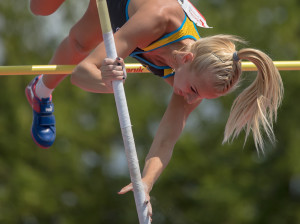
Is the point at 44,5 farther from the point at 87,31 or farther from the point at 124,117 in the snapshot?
the point at 124,117

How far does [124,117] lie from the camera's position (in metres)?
3.88

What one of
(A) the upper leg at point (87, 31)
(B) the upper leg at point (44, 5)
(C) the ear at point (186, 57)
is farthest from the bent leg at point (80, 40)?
(C) the ear at point (186, 57)

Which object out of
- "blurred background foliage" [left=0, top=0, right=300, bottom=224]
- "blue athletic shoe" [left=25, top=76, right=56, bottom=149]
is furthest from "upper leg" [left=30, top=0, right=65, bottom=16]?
"blurred background foliage" [left=0, top=0, right=300, bottom=224]

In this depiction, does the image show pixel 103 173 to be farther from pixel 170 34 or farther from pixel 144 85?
pixel 170 34

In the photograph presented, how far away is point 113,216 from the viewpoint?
17.3m

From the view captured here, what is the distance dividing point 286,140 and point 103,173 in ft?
14.1

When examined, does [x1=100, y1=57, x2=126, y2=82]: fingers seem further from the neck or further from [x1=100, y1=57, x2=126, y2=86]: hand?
the neck

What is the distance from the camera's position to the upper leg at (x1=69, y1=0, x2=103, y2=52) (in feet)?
16.5

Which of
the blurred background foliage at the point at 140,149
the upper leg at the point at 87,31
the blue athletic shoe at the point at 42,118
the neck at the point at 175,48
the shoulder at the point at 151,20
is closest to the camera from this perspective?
the shoulder at the point at 151,20

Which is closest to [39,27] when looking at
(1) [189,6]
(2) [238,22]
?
(2) [238,22]

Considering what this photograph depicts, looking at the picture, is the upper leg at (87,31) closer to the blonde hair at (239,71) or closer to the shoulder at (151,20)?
the shoulder at (151,20)

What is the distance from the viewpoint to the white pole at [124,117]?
3.86m

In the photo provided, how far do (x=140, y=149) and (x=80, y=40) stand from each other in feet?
36.9

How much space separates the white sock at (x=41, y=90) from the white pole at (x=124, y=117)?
1782mm
